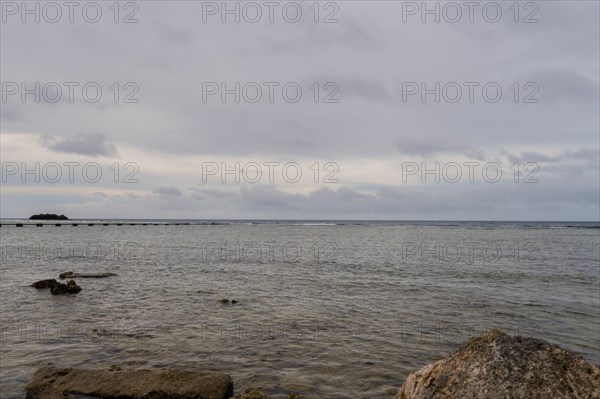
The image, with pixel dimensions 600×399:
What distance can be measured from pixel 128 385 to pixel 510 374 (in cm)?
824

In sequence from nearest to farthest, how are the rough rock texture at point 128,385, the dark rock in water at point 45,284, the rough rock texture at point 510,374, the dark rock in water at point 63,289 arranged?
1. the rough rock texture at point 510,374
2. the rough rock texture at point 128,385
3. the dark rock in water at point 63,289
4. the dark rock in water at point 45,284

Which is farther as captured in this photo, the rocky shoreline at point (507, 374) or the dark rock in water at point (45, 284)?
the dark rock in water at point (45, 284)

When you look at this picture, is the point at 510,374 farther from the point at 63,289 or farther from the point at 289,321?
the point at 63,289

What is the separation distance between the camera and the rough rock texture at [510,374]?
209 inches

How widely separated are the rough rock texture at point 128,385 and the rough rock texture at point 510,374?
5.50 m

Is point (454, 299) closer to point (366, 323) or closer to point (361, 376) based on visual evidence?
point (366, 323)

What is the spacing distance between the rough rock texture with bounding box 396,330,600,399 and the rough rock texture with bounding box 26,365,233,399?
550 centimetres

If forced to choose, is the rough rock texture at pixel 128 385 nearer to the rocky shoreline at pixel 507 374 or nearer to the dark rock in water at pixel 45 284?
the rocky shoreline at pixel 507 374

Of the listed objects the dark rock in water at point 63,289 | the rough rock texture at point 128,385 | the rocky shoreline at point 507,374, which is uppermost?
the rocky shoreline at point 507,374

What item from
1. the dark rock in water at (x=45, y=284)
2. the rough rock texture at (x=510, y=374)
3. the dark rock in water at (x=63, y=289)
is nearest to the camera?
the rough rock texture at (x=510, y=374)

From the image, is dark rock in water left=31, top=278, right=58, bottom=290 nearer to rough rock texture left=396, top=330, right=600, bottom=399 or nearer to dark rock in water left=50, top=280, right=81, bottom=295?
dark rock in water left=50, top=280, right=81, bottom=295

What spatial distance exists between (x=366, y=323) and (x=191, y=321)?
772cm

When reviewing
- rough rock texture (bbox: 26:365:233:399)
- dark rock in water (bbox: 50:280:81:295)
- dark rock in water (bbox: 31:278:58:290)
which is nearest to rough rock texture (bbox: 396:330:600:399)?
rough rock texture (bbox: 26:365:233:399)

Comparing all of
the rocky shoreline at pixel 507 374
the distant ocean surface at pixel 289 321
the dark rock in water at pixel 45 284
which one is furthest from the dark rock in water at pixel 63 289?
the rocky shoreline at pixel 507 374
